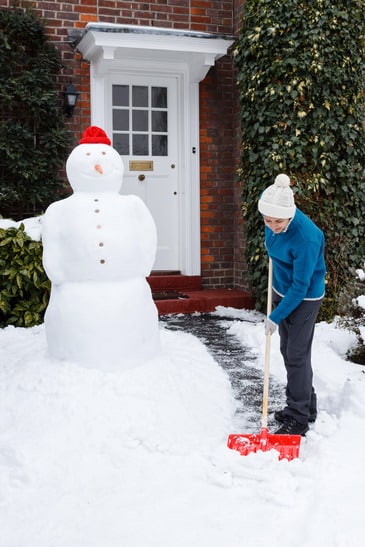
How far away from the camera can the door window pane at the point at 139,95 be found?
8.62 metres

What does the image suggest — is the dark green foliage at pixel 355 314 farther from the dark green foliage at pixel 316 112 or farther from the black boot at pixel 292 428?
the black boot at pixel 292 428

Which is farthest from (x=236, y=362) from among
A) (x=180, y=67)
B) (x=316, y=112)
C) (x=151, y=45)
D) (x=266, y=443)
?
(x=180, y=67)

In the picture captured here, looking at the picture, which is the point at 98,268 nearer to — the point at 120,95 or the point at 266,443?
the point at 266,443

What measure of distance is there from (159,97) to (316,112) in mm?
2403

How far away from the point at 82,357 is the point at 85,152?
4.91ft

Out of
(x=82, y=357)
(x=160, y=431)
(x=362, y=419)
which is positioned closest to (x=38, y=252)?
(x=82, y=357)

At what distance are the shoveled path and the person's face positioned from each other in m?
1.33

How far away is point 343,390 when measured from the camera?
4609 millimetres

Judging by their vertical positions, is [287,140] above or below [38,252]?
above

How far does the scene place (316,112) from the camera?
737 cm

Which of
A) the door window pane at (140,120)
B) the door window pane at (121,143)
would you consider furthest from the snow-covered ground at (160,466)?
the door window pane at (140,120)

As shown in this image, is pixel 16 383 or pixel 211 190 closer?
pixel 16 383

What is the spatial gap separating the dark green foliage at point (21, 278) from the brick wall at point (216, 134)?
2.74 meters

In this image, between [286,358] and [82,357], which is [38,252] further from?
[286,358]
